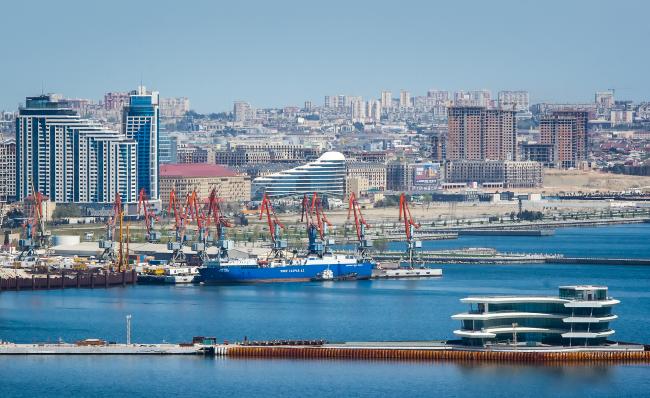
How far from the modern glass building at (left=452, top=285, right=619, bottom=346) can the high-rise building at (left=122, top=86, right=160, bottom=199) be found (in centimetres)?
5722

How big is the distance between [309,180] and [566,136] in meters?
35.6

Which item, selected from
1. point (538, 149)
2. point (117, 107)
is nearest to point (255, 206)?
point (538, 149)

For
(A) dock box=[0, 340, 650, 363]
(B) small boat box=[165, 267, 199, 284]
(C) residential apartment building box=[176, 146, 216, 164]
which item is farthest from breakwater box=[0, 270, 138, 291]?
(C) residential apartment building box=[176, 146, 216, 164]

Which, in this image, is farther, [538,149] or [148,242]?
[538,149]

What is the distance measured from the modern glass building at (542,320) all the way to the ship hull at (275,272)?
19.9 meters

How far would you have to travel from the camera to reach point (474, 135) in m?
132

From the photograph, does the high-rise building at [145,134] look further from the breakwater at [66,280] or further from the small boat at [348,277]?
the breakwater at [66,280]

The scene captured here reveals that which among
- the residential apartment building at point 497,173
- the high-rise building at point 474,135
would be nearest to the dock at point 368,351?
the residential apartment building at point 497,173

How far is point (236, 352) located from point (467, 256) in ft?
92.3

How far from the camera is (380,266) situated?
62750mm

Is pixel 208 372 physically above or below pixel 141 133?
below

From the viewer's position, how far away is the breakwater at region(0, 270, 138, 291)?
183ft

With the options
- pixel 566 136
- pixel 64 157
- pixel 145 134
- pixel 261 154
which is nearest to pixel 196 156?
pixel 261 154

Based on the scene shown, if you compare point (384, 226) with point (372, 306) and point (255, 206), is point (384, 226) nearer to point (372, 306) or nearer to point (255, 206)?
point (255, 206)
